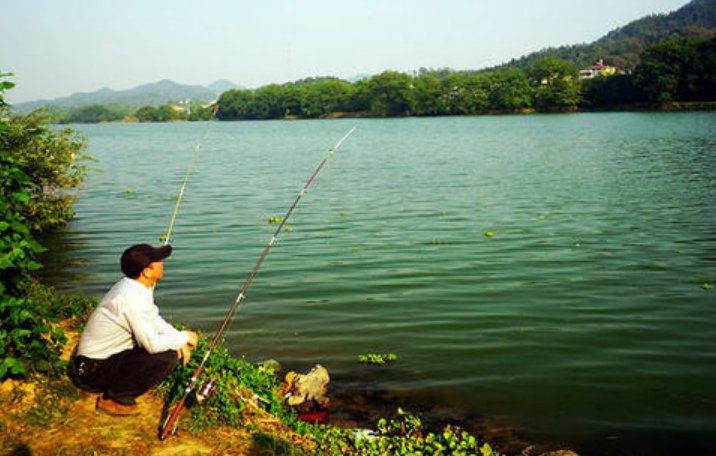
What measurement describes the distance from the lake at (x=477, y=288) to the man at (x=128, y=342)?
118 inches

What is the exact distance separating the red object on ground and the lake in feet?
1.39

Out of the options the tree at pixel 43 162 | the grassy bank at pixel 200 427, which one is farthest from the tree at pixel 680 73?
the grassy bank at pixel 200 427

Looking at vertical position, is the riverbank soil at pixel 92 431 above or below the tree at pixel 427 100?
below

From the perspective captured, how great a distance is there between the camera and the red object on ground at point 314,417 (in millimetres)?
7508

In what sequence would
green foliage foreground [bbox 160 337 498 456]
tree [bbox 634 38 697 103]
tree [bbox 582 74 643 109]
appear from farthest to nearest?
1. tree [bbox 582 74 643 109]
2. tree [bbox 634 38 697 103]
3. green foliage foreground [bbox 160 337 498 456]

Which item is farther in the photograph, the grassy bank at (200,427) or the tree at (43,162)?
the tree at (43,162)

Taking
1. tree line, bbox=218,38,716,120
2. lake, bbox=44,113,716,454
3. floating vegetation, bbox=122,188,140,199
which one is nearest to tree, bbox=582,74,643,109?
tree line, bbox=218,38,716,120

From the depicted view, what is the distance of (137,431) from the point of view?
19.2 feet

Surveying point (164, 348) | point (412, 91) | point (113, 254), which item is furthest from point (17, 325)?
point (412, 91)

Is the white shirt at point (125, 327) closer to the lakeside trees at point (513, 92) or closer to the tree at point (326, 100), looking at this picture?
the lakeside trees at point (513, 92)

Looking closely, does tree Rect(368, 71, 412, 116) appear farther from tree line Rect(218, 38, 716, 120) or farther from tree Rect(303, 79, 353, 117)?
tree Rect(303, 79, 353, 117)

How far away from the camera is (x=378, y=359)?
9516mm

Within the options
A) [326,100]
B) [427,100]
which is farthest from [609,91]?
[326,100]

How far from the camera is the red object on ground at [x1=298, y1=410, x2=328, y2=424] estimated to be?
751 centimetres
